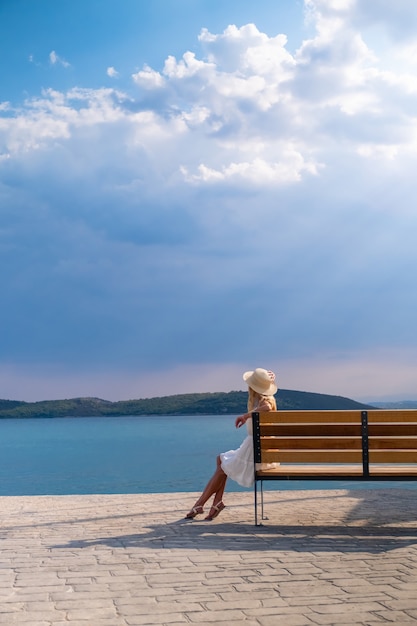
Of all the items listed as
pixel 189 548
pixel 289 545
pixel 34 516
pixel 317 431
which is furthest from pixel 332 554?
pixel 34 516

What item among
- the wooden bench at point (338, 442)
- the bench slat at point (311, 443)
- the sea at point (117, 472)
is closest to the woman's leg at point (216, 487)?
the wooden bench at point (338, 442)

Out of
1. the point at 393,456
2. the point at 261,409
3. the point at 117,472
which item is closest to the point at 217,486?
the point at 261,409

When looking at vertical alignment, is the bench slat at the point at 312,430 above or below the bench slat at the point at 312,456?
above

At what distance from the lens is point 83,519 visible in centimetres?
884

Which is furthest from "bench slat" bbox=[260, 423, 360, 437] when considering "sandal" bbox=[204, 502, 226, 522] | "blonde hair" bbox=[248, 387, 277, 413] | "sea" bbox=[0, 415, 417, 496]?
"sea" bbox=[0, 415, 417, 496]

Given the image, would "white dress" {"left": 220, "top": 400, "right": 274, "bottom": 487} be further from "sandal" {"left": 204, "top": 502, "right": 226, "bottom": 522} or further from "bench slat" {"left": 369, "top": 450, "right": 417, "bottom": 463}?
"bench slat" {"left": 369, "top": 450, "right": 417, "bottom": 463}

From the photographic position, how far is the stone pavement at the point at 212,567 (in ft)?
15.3

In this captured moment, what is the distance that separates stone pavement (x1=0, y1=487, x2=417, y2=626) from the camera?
4668 mm

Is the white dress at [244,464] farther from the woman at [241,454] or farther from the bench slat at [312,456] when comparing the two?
the bench slat at [312,456]

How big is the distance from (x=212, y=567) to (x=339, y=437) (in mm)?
2390

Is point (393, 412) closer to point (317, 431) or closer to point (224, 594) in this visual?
point (317, 431)

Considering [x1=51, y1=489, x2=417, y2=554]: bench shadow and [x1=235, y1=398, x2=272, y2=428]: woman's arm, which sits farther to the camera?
[x1=235, y1=398, x2=272, y2=428]: woman's arm

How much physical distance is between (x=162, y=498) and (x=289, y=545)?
4.09 m

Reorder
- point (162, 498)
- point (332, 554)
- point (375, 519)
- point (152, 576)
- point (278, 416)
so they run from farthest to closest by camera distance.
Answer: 1. point (162, 498)
2. point (375, 519)
3. point (278, 416)
4. point (332, 554)
5. point (152, 576)
